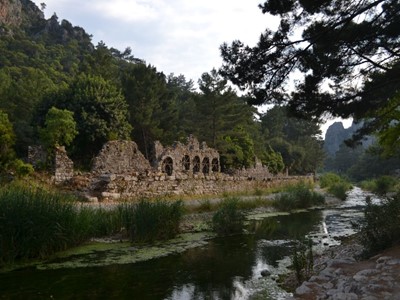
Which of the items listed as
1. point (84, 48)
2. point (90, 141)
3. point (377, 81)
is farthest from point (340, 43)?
point (84, 48)

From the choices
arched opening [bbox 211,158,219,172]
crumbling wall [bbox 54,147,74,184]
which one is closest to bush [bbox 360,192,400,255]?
crumbling wall [bbox 54,147,74,184]

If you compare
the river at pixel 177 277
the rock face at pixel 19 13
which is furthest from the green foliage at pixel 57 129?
the rock face at pixel 19 13

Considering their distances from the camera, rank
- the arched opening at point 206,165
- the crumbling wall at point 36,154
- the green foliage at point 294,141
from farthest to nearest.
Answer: the green foliage at point 294,141 < the arched opening at point 206,165 < the crumbling wall at point 36,154

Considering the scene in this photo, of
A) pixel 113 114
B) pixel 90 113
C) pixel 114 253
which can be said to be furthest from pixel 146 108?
pixel 114 253

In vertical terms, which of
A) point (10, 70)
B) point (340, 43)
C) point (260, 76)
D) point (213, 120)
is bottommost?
point (260, 76)

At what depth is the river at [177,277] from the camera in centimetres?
736

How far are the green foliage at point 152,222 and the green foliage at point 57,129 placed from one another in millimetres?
12532

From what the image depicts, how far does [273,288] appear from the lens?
771 cm

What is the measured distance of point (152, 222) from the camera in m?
12.5

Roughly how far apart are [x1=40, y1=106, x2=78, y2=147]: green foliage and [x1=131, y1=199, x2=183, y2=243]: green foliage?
12532 millimetres

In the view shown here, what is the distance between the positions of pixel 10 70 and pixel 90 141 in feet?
98.4

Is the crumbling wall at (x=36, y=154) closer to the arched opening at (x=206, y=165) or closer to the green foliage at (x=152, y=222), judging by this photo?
the green foliage at (x=152, y=222)

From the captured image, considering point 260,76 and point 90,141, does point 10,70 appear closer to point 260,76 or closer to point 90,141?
point 90,141

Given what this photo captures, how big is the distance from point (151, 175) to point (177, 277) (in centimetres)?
1387
